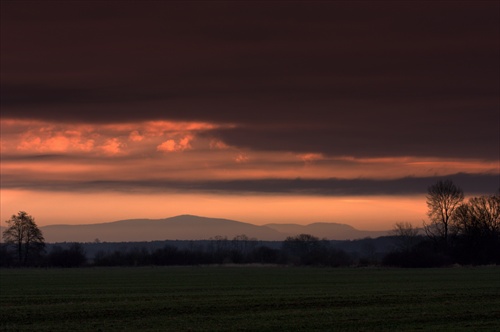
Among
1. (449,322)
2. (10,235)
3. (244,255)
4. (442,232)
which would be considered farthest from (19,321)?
(244,255)

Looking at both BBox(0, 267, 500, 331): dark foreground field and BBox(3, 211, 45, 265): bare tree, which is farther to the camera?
BBox(3, 211, 45, 265): bare tree

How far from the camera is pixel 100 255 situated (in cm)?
16162

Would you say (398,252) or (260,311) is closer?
(260,311)

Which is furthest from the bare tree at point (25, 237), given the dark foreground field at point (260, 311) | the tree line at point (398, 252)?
the dark foreground field at point (260, 311)

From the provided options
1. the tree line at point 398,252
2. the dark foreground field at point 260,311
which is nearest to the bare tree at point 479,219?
the tree line at point 398,252

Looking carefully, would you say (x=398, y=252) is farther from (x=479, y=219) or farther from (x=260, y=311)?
(x=260, y=311)

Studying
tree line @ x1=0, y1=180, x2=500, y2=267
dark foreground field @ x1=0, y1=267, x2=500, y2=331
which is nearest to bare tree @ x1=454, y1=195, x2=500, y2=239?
tree line @ x1=0, y1=180, x2=500, y2=267

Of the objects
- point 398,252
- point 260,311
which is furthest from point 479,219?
point 260,311

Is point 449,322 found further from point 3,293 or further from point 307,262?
point 307,262

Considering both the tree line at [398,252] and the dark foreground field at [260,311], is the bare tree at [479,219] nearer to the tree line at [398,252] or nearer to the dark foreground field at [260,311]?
the tree line at [398,252]

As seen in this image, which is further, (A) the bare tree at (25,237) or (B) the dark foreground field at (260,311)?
(A) the bare tree at (25,237)

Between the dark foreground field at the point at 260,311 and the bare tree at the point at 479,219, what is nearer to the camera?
the dark foreground field at the point at 260,311

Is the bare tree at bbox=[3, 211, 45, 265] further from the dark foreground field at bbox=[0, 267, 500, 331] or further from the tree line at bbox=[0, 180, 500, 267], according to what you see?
the dark foreground field at bbox=[0, 267, 500, 331]

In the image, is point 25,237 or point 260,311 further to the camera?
point 25,237
